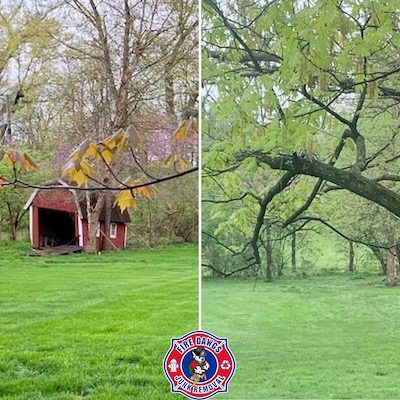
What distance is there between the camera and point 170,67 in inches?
87.4

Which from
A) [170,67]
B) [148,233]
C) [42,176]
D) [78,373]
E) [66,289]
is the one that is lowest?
[78,373]

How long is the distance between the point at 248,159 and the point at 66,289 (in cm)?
68

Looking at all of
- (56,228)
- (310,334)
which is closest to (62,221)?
(56,228)

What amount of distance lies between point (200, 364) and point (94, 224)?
527mm

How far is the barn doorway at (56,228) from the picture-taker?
222 centimetres

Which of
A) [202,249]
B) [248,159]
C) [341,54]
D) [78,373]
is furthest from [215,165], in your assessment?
[78,373]

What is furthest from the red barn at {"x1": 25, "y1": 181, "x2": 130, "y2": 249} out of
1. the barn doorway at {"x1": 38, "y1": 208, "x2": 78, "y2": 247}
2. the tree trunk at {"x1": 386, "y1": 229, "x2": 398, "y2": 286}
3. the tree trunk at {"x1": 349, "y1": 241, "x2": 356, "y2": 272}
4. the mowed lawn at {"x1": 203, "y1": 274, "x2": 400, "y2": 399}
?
the tree trunk at {"x1": 386, "y1": 229, "x2": 398, "y2": 286}

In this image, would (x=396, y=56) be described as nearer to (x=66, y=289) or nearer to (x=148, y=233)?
(x=148, y=233)

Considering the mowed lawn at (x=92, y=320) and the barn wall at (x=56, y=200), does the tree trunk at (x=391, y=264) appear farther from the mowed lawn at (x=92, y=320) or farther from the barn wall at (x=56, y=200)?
the barn wall at (x=56, y=200)

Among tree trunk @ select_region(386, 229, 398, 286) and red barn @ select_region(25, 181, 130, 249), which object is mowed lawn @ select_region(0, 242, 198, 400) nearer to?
red barn @ select_region(25, 181, 130, 249)

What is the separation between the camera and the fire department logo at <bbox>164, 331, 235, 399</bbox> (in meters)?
Result: 2.21

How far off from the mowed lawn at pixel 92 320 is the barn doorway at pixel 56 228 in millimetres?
53

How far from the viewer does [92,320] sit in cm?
223

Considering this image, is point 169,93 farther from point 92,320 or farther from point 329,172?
point 92,320
